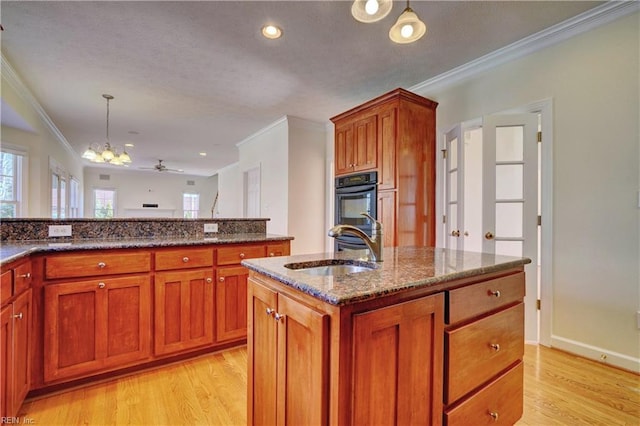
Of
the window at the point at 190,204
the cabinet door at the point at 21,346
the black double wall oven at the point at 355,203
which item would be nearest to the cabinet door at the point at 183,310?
the cabinet door at the point at 21,346

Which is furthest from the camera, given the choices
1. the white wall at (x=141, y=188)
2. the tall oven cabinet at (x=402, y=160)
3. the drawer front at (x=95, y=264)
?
the white wall at (x=141, y=188)

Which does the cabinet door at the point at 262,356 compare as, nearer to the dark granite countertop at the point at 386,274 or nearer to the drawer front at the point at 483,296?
the dark granite countertop at the point at 386,274

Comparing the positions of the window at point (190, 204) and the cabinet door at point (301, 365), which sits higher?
the window at point (190, 204)

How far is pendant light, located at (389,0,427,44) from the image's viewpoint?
1.62 m

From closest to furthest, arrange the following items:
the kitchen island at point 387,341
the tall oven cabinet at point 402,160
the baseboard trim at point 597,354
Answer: the kitchen island at point 387,341, the baseboard trim at point 597,354, the tall oven cabinet at point 402,160

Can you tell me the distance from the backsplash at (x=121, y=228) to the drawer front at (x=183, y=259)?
451 mm

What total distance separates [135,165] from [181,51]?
26.4 ft

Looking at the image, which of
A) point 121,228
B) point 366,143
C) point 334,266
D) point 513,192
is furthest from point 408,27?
point 121,228

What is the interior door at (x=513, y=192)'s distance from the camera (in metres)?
2.66

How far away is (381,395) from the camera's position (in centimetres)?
96

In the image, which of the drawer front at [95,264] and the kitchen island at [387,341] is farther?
the drawer front at [95,264]

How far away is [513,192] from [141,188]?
1117 centimetres

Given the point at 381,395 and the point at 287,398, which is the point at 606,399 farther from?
the point at 287,398

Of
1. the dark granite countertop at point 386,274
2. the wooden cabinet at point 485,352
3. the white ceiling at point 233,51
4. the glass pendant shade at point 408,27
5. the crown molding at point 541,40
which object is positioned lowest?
the wooden cabinet at point 485,352
